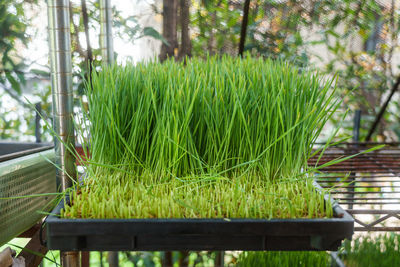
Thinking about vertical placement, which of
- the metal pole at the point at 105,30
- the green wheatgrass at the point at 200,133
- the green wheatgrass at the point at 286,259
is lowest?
the green wheatgrass at the point at 286,259

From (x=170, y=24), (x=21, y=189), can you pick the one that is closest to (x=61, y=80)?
(x=21, y=189)

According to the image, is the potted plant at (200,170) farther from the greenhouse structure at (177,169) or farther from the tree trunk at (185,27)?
the tree trunk at (185,27)

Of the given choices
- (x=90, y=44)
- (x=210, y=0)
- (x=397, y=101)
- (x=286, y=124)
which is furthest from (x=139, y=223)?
(x=397, y=101)

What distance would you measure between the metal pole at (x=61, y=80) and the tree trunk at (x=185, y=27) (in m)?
0.80

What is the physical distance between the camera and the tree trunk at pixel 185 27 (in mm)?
1343

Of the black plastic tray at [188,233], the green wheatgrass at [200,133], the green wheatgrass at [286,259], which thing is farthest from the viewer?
the green wheatgrass at [286,259]

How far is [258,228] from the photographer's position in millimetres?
475

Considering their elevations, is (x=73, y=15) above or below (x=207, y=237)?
above

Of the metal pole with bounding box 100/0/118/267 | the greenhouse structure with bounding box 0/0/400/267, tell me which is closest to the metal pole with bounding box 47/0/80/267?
the greenhouse structure with bounding box 0/0/400/267

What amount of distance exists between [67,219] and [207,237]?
183 mm

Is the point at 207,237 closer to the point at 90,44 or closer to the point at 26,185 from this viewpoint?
the point at 26,185

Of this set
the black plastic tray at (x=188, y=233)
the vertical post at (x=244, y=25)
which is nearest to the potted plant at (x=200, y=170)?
the black plastic tray at (x=188, y=233)

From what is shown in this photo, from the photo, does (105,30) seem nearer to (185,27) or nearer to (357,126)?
(185,27)

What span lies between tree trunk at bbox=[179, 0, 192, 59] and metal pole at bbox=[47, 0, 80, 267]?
800 mm
